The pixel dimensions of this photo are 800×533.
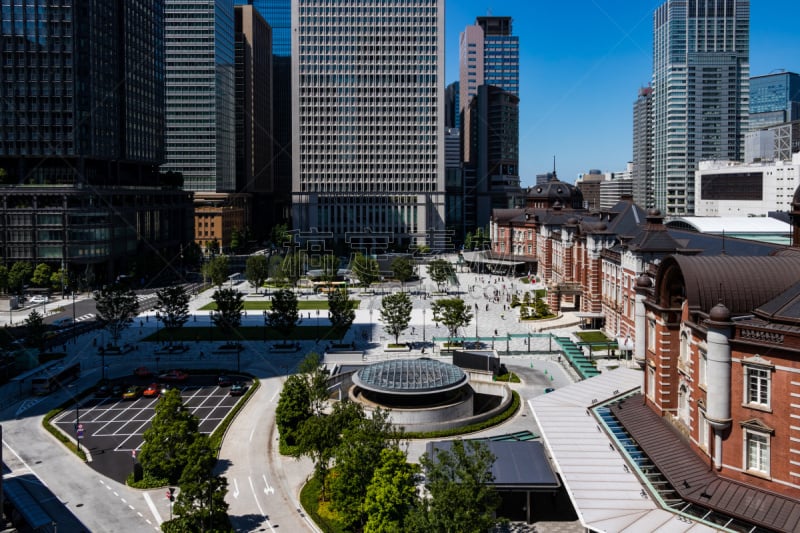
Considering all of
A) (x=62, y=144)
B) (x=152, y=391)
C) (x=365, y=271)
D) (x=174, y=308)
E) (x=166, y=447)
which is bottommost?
(x=152, y=391)

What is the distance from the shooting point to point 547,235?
123m

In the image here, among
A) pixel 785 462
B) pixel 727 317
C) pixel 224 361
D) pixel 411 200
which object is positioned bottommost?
pixel 224 361

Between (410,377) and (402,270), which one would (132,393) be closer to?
(410,377)

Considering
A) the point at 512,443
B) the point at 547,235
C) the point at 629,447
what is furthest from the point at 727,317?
the point at 547,235

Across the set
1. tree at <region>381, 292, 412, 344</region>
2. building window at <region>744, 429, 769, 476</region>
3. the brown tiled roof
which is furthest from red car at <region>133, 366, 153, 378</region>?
building window at <region>744, 429, 769, 476</region>

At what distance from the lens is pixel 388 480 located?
3331cm

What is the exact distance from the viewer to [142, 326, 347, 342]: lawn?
275 ft

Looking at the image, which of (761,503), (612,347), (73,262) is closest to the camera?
(761,503)

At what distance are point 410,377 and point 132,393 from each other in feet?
80.3

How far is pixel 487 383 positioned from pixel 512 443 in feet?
58.8

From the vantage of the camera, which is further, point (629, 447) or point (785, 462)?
point (629, 447)

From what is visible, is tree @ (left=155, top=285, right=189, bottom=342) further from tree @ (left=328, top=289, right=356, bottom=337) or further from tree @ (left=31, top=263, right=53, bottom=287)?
tree @ (left=31, top=263, right=53, bottom=287)

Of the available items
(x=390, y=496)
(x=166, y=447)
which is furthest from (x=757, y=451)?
(x=166, y=447)

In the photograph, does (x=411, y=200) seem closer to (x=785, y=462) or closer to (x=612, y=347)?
(x=612, y=347)
